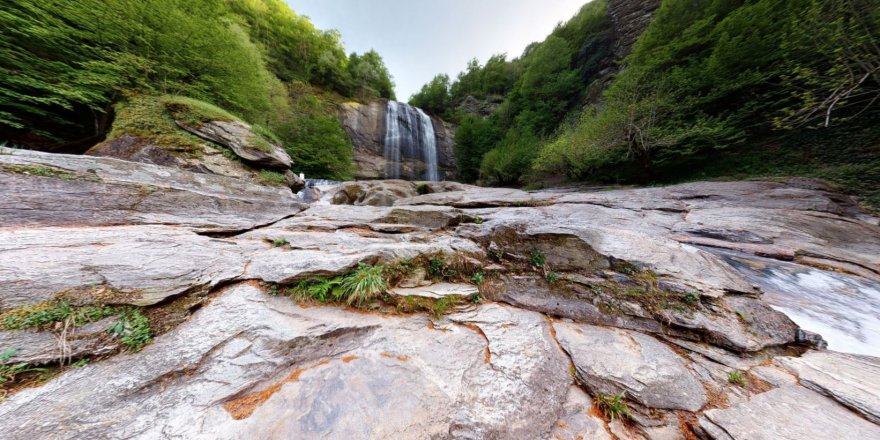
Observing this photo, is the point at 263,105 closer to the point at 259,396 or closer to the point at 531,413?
the point at 259,396

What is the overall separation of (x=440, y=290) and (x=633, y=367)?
2256 mm

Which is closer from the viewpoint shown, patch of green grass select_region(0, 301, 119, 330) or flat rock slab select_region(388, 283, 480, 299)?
patch of green grass select_region(0, 301, 119, 330)

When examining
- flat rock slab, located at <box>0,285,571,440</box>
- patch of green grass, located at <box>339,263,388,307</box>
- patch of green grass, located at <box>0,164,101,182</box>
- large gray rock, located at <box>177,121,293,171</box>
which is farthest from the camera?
large gray rock, located at <box>177,121,293,171</box>

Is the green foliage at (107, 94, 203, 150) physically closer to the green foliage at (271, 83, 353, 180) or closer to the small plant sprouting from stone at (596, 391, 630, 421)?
A: the green foliage at (271, 83, 353, 180)

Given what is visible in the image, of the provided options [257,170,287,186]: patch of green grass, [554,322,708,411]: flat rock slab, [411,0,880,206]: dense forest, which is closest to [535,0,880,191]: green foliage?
[411,0,880,206]: dense forest

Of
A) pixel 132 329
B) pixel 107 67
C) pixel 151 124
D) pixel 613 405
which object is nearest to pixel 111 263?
pixel 132 329

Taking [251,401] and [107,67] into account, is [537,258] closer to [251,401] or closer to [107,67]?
[251,401]

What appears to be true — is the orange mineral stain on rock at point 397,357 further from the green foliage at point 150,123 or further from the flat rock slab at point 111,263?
the green foliage at point 150,123

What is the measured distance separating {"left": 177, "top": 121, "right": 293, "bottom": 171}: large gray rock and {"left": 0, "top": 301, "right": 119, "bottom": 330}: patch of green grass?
7.90 metres

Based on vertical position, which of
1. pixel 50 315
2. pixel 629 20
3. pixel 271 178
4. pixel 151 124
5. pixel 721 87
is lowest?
pixel 50 315

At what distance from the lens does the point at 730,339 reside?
8.59ft

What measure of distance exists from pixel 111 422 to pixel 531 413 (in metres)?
3.06

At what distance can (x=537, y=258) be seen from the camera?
153 inches

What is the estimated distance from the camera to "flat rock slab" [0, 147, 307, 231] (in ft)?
10.9
